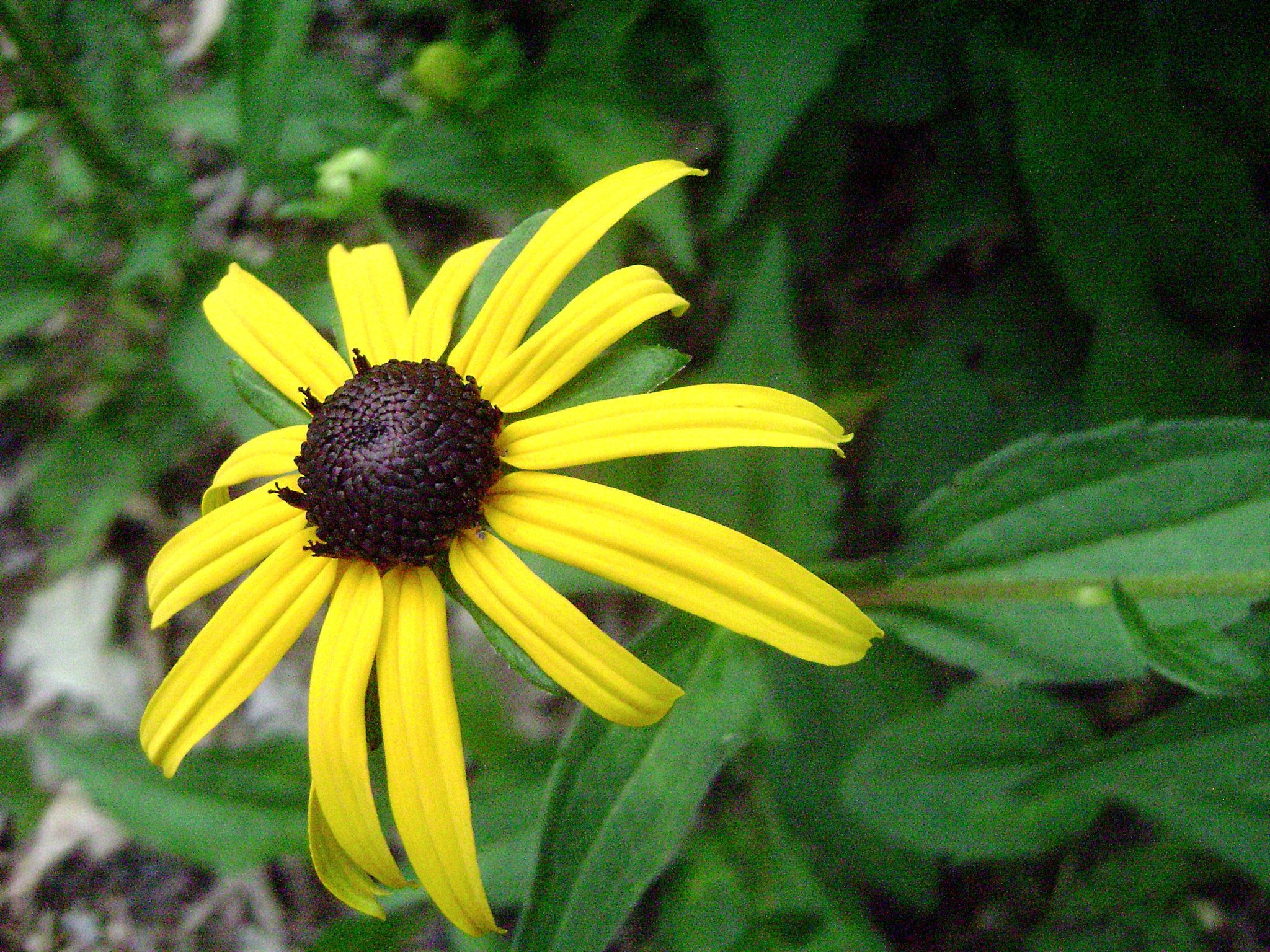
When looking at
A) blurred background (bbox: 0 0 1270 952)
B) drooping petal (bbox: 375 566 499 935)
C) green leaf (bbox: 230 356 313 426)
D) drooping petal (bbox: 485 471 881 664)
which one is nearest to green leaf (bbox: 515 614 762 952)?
blurred background (bbox: 0 0 1270 952)

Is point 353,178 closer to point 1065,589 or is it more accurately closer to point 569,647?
point 569,647

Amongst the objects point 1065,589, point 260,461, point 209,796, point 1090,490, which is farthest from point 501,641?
point 209,796

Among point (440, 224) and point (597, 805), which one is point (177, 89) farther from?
point (597, 805)

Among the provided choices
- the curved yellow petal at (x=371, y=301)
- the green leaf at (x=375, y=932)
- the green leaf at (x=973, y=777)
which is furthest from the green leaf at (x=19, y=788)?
the green leaf at (x=973, y=777)

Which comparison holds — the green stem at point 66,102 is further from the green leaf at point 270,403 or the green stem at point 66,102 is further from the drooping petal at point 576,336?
the drooping petal at point 576,336

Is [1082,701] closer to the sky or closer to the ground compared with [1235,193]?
closer to the ground

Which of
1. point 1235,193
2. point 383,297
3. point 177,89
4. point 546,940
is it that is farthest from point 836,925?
point 177,89
